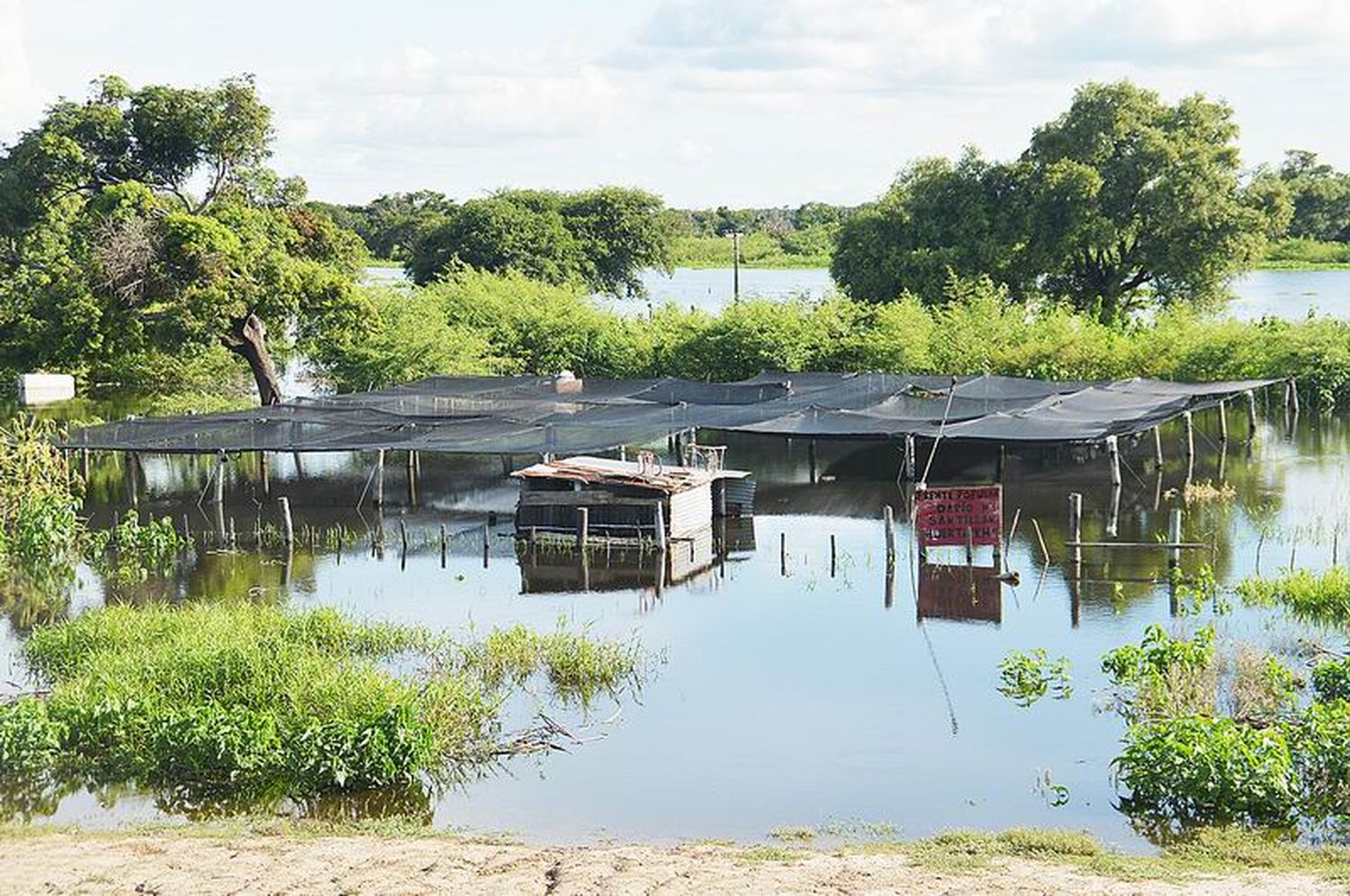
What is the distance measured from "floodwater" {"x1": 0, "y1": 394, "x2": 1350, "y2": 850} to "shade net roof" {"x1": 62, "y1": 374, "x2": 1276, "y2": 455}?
109 cm

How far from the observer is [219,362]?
4306cm

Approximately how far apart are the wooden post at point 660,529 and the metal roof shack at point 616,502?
1 cm

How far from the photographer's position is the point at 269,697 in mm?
14438

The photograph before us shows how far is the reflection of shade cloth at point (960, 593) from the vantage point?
18609mm

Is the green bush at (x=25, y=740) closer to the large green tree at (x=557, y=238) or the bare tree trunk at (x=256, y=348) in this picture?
the bare tree trunk at (x=256, y=348)

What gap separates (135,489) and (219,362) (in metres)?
15.8

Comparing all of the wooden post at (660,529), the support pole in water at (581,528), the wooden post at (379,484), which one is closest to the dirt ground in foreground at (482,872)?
the wooden post at (660,529)

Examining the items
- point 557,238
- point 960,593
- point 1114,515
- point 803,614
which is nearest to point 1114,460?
point 1114,515

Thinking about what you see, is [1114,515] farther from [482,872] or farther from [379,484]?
[482,872]

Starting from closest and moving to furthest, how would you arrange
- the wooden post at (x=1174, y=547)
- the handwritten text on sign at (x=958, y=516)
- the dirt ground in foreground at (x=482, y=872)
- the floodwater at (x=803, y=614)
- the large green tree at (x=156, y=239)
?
the dirt ground in foreground at (x=482, y=872) → the floodwater at (x=803, y=614) → the wooden post at (x=1174, y=547) → the handwritten text on sign at (x=958, y=516) → the large green tree at (x=156, y=239)

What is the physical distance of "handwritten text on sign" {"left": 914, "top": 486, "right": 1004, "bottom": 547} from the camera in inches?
818

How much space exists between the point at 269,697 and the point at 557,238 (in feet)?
141

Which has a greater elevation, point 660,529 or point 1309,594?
point 660,529

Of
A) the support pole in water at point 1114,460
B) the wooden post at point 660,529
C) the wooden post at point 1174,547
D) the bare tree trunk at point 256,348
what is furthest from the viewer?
the bare tree trunk at point 256,348
